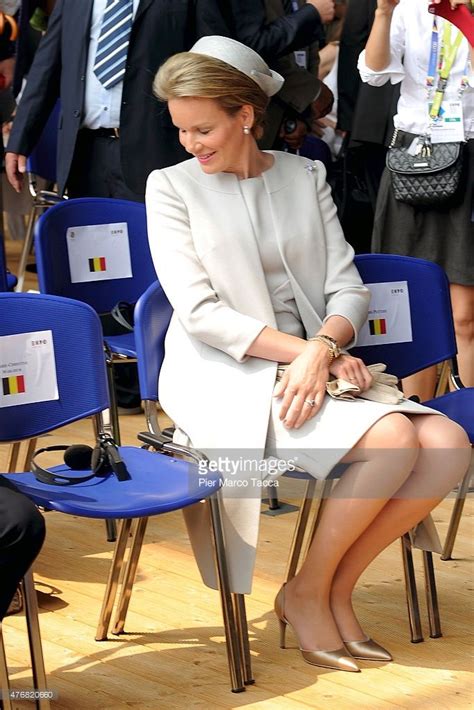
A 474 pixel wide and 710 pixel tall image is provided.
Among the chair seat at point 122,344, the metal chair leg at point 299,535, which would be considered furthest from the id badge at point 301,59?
the metal chair leg at point 299,535

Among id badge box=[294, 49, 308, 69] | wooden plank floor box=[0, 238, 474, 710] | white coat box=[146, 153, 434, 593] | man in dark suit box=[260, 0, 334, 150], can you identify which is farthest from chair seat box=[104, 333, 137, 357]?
id badge box=[294, 49, 308, 69]

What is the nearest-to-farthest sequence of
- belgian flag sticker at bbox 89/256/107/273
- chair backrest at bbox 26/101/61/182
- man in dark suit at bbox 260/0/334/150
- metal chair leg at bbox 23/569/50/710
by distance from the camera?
metal chair leg at bbox 23/569/50/710 → belgian flag sticker at bbox 89/256/107/273 → man in dark suit at bbox 260/0/334/150 → chair backrest at bbox 26/101/61/182

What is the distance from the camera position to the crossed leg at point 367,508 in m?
2.83

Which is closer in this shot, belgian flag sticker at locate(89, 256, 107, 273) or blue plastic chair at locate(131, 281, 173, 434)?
blue plastic chair at locate(131, 281, 173, 434)

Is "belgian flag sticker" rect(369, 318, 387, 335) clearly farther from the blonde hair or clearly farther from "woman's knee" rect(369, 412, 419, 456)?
the blonde hair

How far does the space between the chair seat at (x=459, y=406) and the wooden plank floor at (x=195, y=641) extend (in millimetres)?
496

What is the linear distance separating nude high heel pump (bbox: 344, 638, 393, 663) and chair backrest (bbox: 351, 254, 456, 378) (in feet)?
2.62

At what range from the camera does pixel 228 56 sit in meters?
3.01

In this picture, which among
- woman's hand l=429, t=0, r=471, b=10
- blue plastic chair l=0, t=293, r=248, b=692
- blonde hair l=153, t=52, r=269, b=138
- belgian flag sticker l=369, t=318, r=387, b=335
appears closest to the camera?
blue plastic chair l=0, t=293, r=248, b=692

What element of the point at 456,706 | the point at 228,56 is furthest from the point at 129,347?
the point at 456,706

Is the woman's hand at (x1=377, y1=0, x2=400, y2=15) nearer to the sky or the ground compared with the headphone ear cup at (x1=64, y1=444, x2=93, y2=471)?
nearer to the sky

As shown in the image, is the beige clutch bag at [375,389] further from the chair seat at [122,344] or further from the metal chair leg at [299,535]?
the chair seat at [122,344]

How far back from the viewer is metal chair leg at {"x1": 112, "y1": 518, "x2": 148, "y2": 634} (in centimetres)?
307

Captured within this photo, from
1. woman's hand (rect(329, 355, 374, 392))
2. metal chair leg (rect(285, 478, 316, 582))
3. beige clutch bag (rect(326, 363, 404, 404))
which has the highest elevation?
woman's hand (rect(329, 355, 374, 392))
